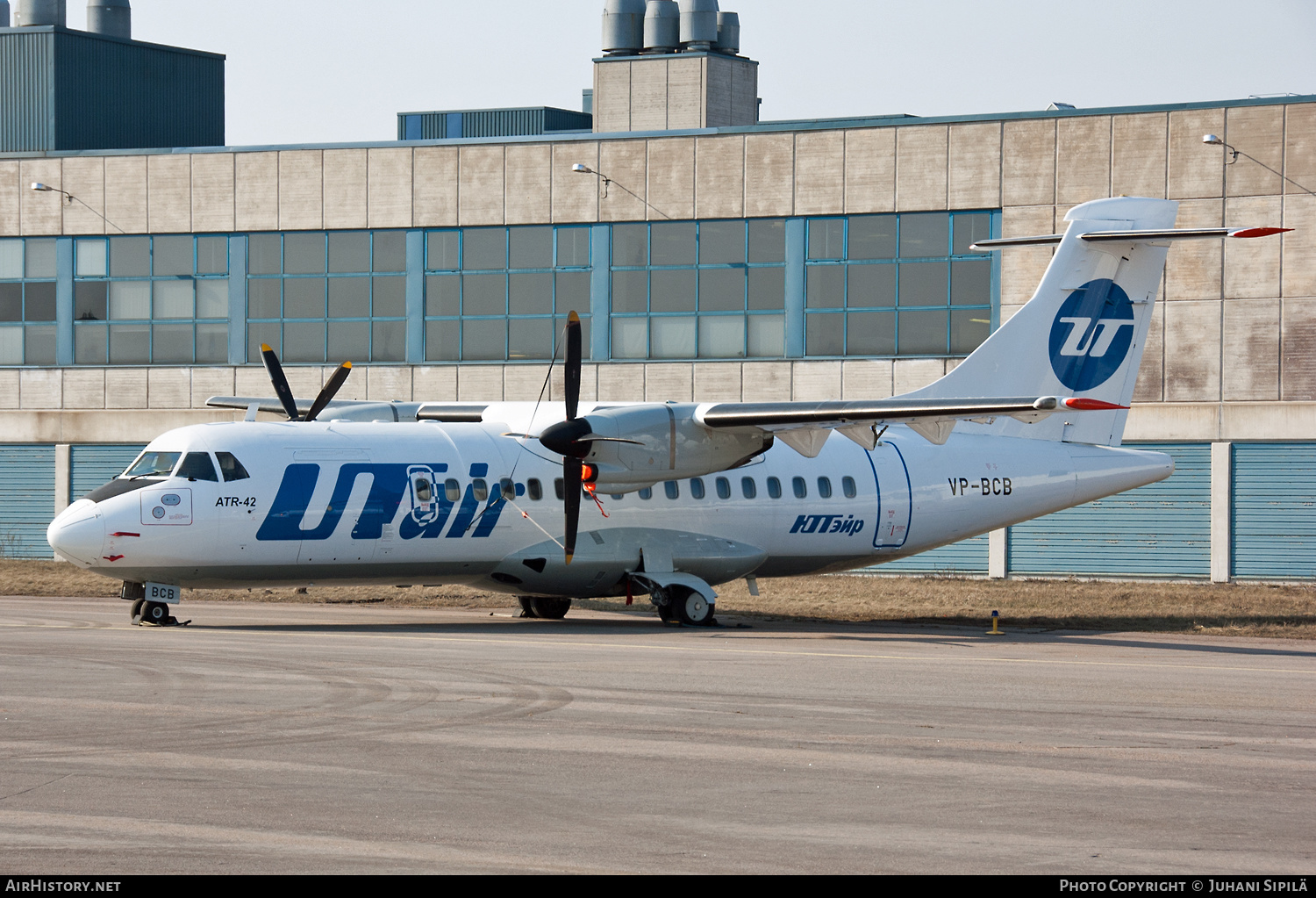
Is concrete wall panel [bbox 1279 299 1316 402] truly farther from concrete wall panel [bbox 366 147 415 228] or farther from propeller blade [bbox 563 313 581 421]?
concrete wall panel [bbox 366 147 415 228]

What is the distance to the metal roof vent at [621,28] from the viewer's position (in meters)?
49.3

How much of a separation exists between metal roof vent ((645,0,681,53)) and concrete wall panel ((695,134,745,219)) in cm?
970

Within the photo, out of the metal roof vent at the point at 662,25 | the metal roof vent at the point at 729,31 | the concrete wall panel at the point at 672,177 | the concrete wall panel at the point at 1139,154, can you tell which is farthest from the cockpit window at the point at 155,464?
the metal roof vent at the point at 729,31

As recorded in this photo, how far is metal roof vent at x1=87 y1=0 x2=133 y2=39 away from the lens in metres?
51.4

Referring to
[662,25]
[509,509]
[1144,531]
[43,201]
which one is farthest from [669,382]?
[43,201]

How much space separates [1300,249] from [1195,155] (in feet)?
11.1

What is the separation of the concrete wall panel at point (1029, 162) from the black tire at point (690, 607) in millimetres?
17249

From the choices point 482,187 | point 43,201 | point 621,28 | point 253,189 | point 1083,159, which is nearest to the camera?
point 1083,159

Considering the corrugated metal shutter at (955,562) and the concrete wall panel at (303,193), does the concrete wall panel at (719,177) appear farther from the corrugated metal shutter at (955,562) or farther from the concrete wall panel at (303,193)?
the concrete wall panel at (303,193)

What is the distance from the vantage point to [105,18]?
51.4 metres

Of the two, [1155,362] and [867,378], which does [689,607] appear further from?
[1155,362]

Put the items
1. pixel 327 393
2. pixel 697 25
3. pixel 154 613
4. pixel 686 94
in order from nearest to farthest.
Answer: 1. pixel 154 613
2. pixel 327 393
3. pixel 686 94
4. pixel 697 25

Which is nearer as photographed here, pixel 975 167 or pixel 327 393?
pixel 327 393

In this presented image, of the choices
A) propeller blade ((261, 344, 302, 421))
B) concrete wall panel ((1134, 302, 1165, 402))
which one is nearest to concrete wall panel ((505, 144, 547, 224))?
propeller blade ((261, 344, 302, 421))
